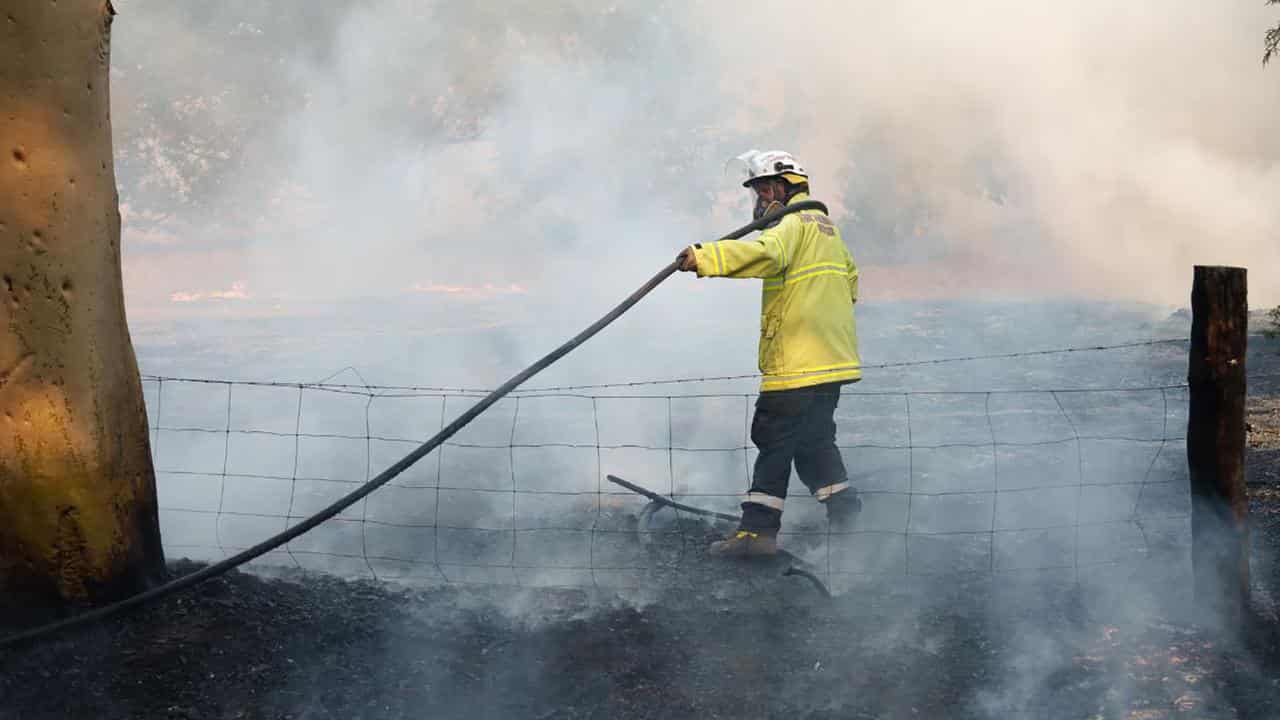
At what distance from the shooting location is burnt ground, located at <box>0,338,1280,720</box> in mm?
3363

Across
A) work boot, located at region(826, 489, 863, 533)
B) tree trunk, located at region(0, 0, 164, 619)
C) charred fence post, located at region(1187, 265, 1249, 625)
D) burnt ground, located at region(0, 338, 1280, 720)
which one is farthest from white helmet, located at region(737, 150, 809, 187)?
tree trunk, located at region(0, 0, 164, 619)

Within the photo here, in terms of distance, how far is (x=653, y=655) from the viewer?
3.76m

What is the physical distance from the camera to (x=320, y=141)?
19.6 m

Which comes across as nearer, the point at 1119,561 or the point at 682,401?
the point at 1119,561

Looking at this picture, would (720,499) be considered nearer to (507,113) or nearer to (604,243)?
(604,243)

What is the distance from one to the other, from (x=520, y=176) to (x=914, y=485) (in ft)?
46.4

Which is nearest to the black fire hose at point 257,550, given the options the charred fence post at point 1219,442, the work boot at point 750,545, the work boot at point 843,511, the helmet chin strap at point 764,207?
the helmet chin strap at point 764,207

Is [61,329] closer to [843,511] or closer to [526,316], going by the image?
[843,511]

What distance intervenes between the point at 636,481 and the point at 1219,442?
11.4ft

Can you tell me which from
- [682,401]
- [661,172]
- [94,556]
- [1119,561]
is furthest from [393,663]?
[661,172]

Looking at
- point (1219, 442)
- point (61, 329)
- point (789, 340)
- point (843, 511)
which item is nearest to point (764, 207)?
point (789, 340)

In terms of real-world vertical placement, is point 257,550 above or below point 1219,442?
below

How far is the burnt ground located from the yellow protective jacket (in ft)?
3.62

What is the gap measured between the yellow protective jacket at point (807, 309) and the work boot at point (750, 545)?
730 millimetres
